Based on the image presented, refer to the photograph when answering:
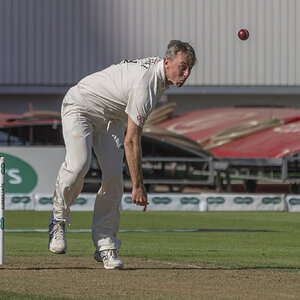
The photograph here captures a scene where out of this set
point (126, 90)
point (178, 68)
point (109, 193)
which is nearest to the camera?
point (178, 68)

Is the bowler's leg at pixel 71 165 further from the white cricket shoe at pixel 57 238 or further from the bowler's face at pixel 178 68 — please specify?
the bowler's face at pixel 178 68

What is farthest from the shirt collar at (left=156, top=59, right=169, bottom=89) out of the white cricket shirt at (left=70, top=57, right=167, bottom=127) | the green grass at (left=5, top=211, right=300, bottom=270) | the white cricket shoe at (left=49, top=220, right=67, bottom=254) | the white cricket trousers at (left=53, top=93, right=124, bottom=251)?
the green grass at (left=5, top=211, right=300, bottom=270)

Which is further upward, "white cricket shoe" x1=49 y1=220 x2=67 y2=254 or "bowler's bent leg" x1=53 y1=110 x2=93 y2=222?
"bowler's bent leg" x1=53 y1=110 x2=93 y2=222

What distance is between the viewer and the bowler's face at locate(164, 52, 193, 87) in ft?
25.5

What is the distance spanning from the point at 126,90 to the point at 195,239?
5.26 meters

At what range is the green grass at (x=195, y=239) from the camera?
32.6 feet

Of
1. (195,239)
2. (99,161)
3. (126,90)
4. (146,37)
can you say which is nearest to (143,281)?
(99,161)

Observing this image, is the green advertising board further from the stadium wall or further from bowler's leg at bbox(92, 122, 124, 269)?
the stadium wall

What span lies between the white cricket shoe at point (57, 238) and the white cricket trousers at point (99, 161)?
0.20 feet

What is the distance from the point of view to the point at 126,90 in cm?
789

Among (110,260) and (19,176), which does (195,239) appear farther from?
(19,176)

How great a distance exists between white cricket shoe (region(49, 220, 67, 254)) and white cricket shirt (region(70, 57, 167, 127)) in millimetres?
959

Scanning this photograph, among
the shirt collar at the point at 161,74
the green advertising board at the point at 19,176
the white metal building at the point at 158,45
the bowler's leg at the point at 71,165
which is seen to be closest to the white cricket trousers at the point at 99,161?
the bowler's leg at the point at 71,165

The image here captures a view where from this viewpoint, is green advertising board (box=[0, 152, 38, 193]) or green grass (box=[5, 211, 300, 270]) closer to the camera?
green grass (box=[5, 211, 300, 270])
